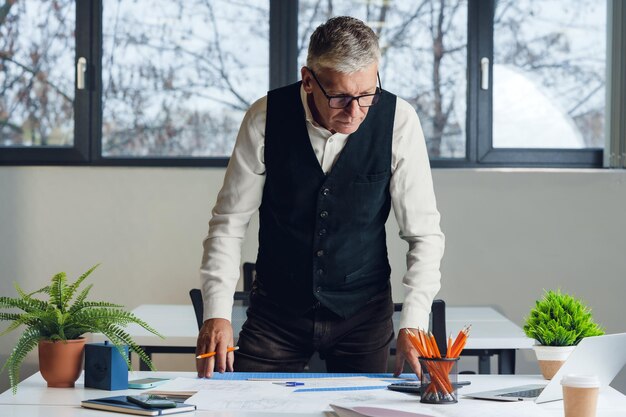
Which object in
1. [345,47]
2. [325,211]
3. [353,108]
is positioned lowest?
[325,211]

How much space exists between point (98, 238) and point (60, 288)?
262 centimetres

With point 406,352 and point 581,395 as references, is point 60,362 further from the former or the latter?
point 581,395

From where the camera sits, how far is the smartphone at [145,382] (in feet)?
7.20

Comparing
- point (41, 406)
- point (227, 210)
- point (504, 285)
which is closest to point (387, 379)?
point (227, 210)

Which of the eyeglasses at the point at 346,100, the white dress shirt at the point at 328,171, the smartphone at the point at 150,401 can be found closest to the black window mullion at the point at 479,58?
the white dress shirt at the point at 328,171

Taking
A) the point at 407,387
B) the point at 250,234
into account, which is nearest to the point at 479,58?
the point at 250,234

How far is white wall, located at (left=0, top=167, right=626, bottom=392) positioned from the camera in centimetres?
480

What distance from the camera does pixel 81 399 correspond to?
6.81 ft

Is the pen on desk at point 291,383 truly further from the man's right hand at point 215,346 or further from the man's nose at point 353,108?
the man's nose at point 353,108

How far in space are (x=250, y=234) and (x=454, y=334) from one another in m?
1.65

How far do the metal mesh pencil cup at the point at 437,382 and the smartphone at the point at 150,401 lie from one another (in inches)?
19.9

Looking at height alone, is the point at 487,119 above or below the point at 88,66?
below

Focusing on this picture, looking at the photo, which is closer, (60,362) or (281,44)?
(60,362)

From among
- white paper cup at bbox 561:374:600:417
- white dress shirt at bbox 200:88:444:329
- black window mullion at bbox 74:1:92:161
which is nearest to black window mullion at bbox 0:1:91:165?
black window mullion at bbox 74:1:92:161
